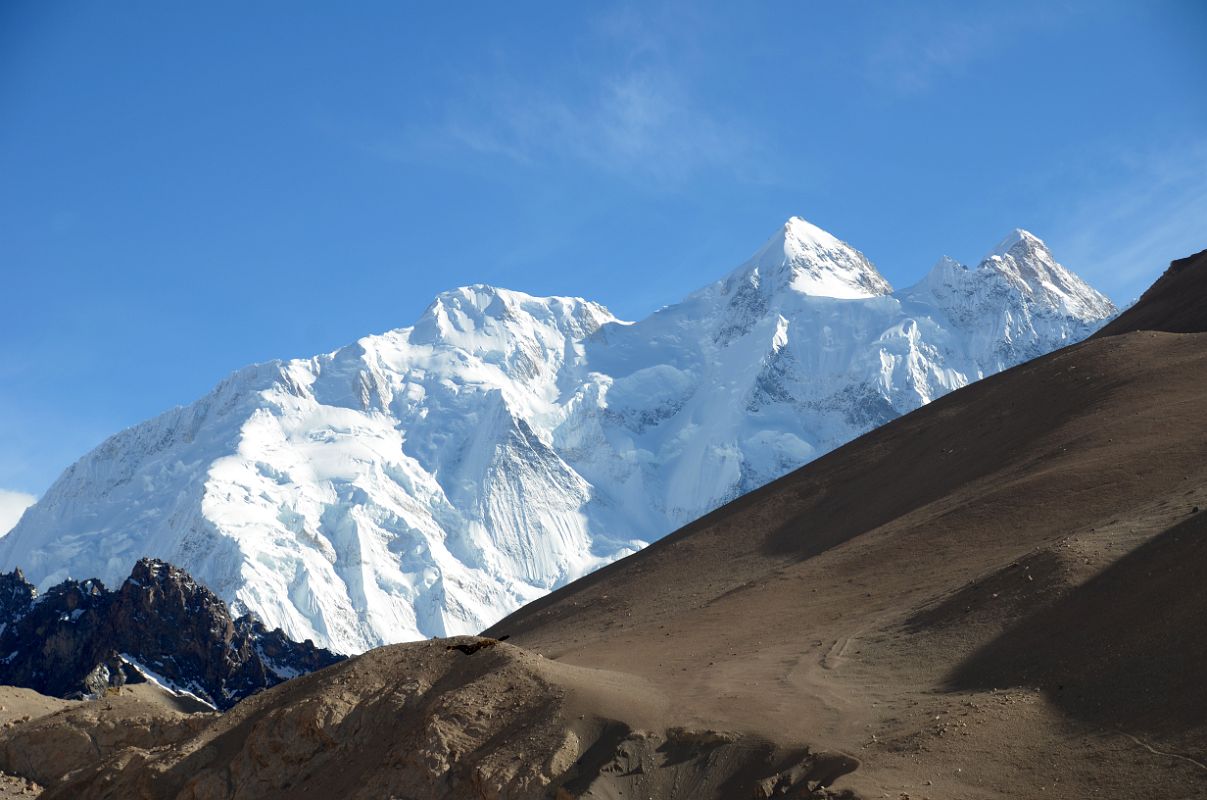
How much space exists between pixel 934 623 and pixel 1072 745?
30.9 feet

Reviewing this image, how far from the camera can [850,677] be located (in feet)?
112

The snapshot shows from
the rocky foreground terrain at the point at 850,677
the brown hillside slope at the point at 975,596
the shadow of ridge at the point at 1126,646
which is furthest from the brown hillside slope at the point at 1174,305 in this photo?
the shadow of ridge at the point at 1126,646

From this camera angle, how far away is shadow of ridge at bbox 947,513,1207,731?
2786 cm

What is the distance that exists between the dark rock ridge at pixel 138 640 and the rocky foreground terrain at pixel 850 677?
2400 inches

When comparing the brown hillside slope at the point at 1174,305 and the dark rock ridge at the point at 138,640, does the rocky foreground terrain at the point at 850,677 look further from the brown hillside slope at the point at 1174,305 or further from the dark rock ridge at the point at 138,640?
the dark rock ridge at the point at 138,640

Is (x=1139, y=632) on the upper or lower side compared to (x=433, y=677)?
lower

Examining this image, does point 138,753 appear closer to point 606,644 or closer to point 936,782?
point 606,644

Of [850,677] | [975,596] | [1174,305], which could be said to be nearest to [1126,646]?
[850,677]

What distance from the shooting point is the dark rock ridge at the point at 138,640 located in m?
112

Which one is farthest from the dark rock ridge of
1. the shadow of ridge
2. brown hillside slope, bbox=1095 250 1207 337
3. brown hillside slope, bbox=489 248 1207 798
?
the shadow of ridge

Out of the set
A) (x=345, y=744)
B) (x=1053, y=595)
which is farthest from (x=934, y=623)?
(x=345, y=744)

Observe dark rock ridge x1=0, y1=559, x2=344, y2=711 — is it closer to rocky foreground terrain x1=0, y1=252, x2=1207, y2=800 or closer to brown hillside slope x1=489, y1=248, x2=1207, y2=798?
Answer: brown hillside slope x1=489, y1=248, x2=1207, y2=798

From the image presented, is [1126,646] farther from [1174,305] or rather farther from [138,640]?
[138,640]

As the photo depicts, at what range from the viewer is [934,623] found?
36.5m
